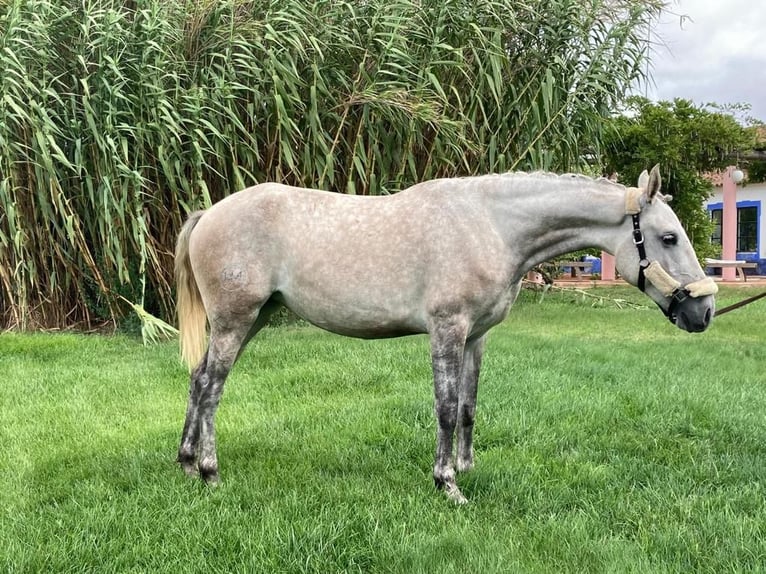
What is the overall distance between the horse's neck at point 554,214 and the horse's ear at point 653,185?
0.10 metres

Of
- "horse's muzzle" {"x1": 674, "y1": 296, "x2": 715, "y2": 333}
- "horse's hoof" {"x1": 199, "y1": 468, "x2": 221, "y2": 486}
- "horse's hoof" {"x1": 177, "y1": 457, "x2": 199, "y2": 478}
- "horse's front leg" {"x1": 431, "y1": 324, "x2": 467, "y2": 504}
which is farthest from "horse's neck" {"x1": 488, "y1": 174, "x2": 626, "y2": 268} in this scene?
"horse's hoof" {"x1": 177, "y1": 457, "x2": 199, "y2": 478}

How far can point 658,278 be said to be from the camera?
2.35 m

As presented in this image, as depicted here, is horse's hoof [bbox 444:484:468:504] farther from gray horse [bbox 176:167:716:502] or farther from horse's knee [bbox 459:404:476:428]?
horse's knee [bbox 459:404:476:428]

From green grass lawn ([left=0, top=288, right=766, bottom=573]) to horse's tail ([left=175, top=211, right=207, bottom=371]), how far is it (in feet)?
1.69

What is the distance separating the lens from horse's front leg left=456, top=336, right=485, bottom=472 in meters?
2.77

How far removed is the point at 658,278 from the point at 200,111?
13.7 ft

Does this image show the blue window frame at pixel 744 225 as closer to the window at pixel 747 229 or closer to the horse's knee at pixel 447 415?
the window at pixel 747 229

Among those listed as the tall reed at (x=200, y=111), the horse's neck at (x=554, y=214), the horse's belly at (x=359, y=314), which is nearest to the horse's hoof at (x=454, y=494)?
the horse's belly at (x=359, y=314)

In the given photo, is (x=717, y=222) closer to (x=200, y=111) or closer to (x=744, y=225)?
(x=744, y=225)

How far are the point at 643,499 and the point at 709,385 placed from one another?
212 centimetres

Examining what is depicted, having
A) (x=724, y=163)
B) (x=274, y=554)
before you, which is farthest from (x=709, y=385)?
(x=724, y=163)

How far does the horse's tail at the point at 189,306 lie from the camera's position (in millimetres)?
2959

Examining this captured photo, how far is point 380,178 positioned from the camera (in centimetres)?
625

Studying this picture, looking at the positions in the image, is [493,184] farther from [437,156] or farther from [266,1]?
[266,1]
